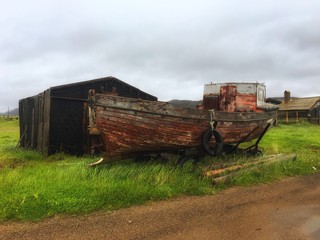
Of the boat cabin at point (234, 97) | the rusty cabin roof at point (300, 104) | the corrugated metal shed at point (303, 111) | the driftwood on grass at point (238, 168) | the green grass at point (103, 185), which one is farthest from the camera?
the rusty cabin roof at point (300, 104)

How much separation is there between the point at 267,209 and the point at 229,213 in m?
0.75

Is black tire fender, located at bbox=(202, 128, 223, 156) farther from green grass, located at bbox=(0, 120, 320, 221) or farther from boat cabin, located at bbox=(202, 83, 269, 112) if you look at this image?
boat cabin, located at bbox=(202, 83, 269, 112)

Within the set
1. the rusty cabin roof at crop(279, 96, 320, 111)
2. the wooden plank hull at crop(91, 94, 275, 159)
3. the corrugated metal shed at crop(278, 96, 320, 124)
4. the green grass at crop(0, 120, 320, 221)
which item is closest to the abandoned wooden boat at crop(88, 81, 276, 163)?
the wooden plank hull at crop(91, 94, 275, 159)

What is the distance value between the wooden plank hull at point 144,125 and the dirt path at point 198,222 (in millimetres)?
2268

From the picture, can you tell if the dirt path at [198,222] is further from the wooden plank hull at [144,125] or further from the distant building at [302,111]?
the distant building at [302,111]

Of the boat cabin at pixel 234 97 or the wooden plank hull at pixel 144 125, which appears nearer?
the wooden plank hull at pixel 144 125

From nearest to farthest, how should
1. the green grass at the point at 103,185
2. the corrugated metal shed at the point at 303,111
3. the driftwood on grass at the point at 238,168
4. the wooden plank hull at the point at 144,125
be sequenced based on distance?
the green grass at the point at 103,185 → the driftwood on grass at the point at 238,168 → the wooden plank hull at the point at 144,125 → the corrugated metal shed at the point at 303,111

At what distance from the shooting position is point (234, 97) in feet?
35.2

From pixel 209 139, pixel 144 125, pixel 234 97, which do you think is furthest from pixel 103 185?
pixel 234 97

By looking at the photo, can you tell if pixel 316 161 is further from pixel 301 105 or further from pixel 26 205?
pixel 301 105

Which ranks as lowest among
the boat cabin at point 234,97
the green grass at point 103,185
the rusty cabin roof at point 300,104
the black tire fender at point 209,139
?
the green grass at point 103,185

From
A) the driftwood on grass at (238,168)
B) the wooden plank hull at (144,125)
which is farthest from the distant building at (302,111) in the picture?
the wooden plank hull at (144,125)

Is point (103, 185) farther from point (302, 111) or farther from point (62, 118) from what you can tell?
point (302, 111)

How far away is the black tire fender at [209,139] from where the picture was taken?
28.2ft
